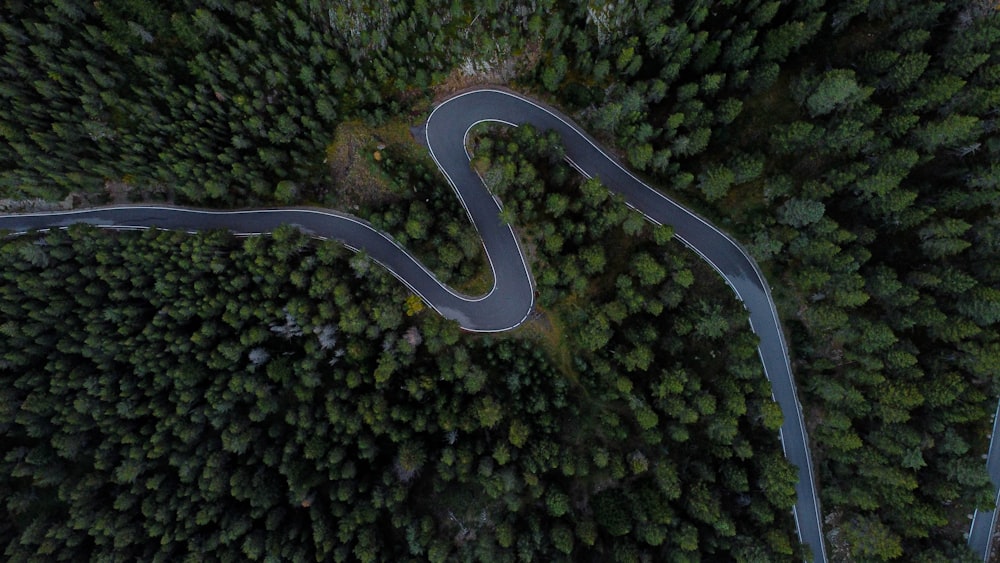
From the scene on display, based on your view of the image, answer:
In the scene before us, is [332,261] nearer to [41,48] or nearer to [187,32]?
[187,32]

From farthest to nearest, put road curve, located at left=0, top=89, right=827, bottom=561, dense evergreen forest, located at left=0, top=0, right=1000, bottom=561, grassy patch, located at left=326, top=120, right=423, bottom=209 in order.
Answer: grassy patch, located at left=326, top=120, right=423, bottom=209, road curve, located at left=0, top=89, right=827, bottom=561, dense evergreen forest, located at left=0, top=0, right=1000, bottom=561

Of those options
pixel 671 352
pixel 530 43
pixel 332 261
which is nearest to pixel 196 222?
pixel 332 261

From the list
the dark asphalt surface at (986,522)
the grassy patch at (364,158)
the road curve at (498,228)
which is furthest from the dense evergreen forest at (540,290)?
the road curve at (498,228)

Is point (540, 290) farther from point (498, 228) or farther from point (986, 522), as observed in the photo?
point (986, 522)

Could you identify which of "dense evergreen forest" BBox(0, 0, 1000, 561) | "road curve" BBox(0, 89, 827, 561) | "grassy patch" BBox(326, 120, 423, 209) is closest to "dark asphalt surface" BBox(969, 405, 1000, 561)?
"dense evergreen forest" BBox(0, 0, 1000, 561)

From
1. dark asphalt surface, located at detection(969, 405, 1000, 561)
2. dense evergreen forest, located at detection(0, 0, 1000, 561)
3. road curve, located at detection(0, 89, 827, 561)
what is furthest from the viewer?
road curve, located at detection(0, 89, 827, 561)

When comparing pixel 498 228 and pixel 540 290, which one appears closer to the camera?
pixel 540 290

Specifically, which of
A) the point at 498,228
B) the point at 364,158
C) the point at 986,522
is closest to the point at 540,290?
the point at 498,228

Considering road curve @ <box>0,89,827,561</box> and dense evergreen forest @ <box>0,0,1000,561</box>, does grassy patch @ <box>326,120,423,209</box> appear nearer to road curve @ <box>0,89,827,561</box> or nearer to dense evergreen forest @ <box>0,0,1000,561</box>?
dense evergreen forest @ <box>0,0,1000,561</box>
